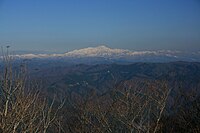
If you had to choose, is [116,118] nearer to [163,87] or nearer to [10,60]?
[163,87]

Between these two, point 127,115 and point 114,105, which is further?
point 114,105

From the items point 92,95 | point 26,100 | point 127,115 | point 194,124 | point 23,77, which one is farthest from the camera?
point 92,95

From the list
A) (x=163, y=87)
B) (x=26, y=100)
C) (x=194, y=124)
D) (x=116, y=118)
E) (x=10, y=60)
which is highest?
(x=10, y=60)

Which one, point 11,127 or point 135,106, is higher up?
point 11,127

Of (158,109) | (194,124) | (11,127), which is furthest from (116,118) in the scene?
(11,127)

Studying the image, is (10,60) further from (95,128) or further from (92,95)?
(92,95)

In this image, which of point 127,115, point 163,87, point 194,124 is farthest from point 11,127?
point 194,124

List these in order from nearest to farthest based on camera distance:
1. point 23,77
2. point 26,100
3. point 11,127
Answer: point 11,127, point 26,100, point 23,77

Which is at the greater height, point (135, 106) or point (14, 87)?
point (14, 87)

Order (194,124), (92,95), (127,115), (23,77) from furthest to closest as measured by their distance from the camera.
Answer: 1. (92,95)
2. (194,124)
3. (127,115)
4. (23,77)
